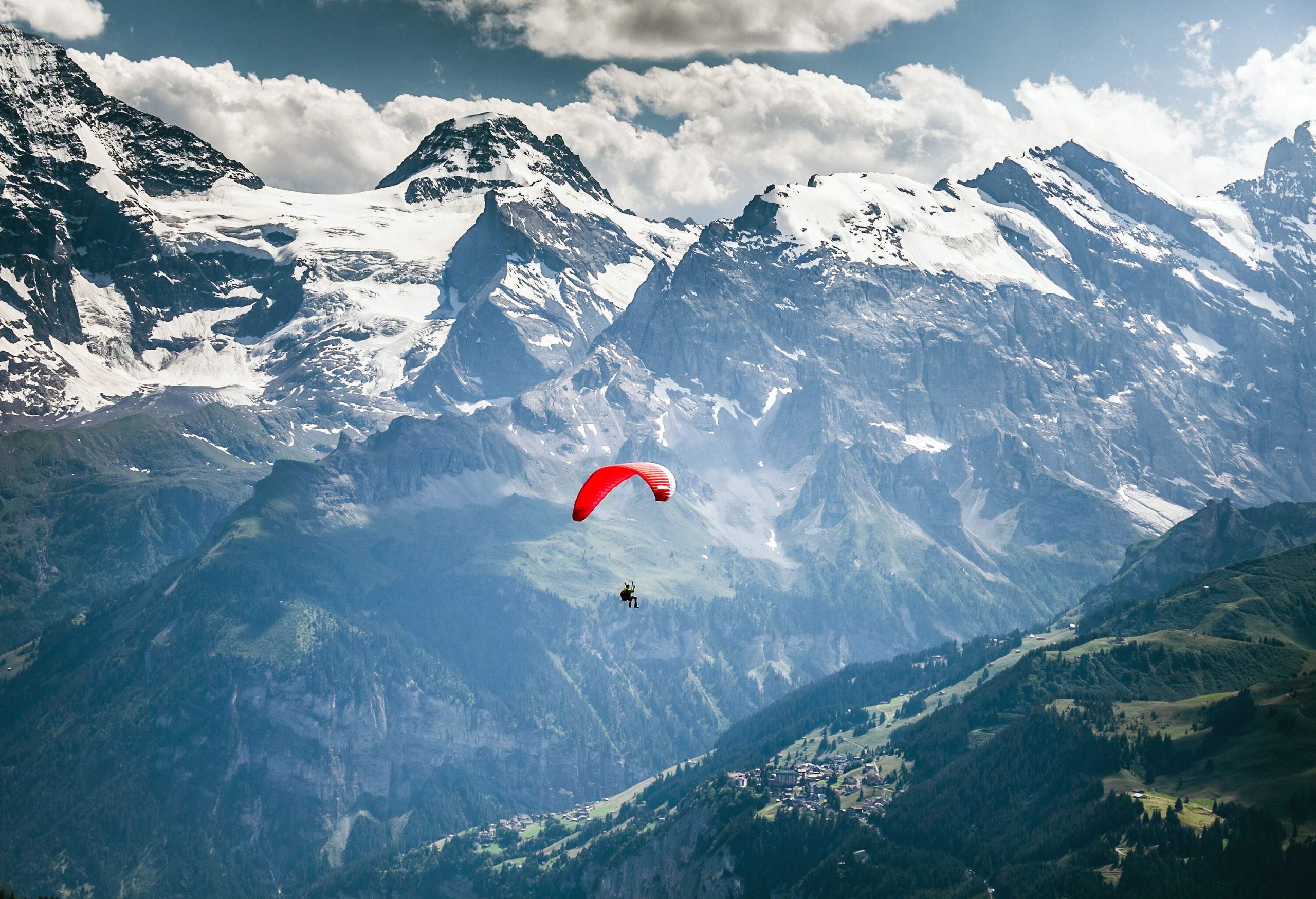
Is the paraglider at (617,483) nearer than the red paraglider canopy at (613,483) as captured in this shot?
Yes

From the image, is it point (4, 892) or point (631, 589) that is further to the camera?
point (631, 589)

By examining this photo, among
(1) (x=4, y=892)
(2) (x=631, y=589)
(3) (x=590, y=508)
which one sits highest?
(3) (x=590, y=508)

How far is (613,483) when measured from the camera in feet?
574

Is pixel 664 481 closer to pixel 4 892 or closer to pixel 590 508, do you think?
pixel 590 508

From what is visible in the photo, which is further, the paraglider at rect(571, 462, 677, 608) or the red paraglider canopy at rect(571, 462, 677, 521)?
the red paraglider canopy at rect(571, 462, 677, 521)

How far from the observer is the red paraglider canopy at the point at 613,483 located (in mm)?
171375

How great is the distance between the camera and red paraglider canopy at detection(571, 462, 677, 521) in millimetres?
171375

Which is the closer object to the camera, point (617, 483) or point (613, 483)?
point (617, 483)

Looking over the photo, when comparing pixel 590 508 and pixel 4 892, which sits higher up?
pixel 590 508

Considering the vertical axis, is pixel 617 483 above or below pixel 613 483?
below

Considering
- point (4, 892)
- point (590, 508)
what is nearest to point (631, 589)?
point (590, 508)

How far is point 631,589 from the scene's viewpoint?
18125 centimetres

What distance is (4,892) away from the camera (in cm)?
14125

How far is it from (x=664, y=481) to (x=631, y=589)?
60.3ft
